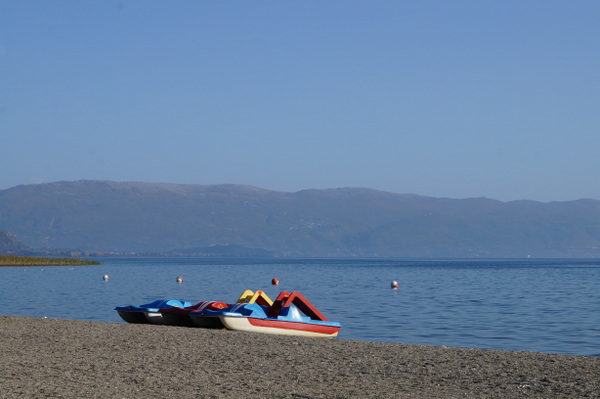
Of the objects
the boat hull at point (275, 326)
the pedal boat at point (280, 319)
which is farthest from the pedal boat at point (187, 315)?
the boat hull at point (275, 326)

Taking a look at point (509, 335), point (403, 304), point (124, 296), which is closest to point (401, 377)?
point (509, 335)

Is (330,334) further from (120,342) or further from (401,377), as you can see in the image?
(401,377)

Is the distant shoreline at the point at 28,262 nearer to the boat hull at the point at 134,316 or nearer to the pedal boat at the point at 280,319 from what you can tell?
the boat hull at the point at 134,316

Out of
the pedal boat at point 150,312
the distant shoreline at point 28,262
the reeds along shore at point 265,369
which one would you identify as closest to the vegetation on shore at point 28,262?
the distant shoreline at point 28,262

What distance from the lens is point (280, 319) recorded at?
1045 inches

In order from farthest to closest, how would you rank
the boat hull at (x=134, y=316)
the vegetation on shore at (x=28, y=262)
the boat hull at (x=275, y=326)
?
the vegetation on shore at (x=28, y=262), the boat hull at (x=134, y=316), the boat hull at (x=275, y=326)

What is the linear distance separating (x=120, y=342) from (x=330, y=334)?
848 centimetres

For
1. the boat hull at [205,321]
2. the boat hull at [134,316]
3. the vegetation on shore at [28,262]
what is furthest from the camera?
the vegetation on shore at [28,262]

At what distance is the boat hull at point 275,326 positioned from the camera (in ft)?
85.8

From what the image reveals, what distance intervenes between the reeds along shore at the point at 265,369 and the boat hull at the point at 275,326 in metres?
3.42

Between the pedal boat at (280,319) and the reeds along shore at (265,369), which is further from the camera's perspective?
the pedal boat at (280,319)

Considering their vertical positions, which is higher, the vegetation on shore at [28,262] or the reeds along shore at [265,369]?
the vegetation on shore at [28,262]

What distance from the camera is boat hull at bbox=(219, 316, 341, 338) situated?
2616 cm

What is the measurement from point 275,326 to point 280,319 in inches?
11.7
